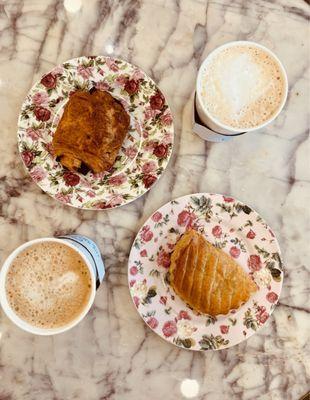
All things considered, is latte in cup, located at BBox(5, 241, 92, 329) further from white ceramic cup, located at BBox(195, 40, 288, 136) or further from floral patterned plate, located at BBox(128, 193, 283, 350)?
white ceramic cup, located at BBox(195, 40, 288, 136)

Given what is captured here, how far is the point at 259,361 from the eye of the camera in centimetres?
149

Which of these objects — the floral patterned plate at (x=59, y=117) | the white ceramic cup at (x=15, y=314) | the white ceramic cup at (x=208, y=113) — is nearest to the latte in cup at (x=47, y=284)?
the white ceramic cup at (x=15, y=314)

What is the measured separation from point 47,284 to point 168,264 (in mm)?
350

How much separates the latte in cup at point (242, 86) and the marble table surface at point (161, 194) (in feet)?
0.69

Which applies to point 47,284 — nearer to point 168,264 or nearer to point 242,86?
point 168,264

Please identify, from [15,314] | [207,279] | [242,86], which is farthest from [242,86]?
[15,314]

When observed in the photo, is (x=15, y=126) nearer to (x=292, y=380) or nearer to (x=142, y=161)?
(x=142, y=161)

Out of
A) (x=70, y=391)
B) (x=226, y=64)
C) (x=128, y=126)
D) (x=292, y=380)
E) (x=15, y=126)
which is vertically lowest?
(x=70, y=391)

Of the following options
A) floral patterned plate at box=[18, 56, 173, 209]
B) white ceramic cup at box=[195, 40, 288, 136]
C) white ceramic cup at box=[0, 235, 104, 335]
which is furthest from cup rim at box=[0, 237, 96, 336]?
white ceramic cup at box=[195, 40, 288, 136]

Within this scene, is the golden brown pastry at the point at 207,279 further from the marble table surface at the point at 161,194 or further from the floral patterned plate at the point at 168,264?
the marble table surface at the point at 161,194

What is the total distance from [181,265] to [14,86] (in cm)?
70

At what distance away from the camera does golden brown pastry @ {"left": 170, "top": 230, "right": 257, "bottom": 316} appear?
1.37 m

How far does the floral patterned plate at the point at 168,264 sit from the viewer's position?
1.43 metres

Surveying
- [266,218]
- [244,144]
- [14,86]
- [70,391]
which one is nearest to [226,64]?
[244,144]
